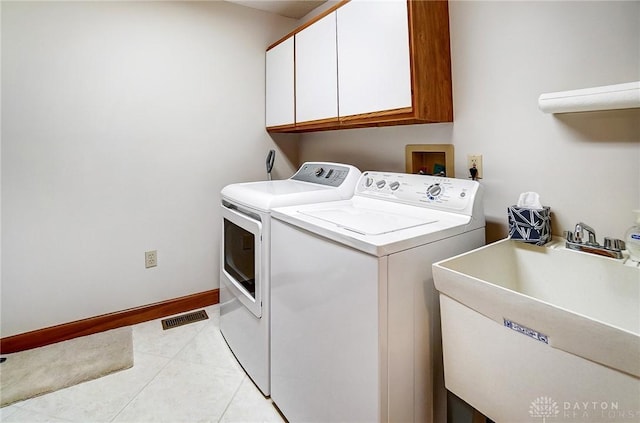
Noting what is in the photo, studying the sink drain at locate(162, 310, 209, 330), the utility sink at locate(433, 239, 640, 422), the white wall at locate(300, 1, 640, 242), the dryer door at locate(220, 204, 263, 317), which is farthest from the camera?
the sink drain at locate(162, 310, 209, 330)

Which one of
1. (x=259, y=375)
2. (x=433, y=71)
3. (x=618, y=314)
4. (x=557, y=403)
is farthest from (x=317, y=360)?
(x=433, y=71)

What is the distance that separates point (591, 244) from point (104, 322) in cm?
260

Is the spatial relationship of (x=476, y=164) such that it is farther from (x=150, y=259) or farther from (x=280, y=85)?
(x=150, y=259)

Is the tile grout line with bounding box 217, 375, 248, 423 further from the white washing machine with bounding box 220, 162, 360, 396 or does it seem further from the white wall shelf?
the white wall shelf

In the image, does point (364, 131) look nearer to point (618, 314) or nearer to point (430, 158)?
point (430, 158)

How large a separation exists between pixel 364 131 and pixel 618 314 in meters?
1.56

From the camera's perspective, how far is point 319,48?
1.95 m

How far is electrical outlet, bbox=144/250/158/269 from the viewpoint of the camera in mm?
2242

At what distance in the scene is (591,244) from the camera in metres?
1.09

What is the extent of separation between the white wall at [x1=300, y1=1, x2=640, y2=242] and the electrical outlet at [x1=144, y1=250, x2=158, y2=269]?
196 centimetres

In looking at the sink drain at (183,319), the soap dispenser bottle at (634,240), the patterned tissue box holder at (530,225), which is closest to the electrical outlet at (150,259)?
the sink drain at (183,319)

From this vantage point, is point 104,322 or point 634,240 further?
point 104,322

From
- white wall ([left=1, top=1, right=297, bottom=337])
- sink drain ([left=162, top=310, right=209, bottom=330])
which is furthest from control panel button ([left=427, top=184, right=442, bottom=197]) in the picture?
Answer: sink drain ([left=162, top=310, right=209, bottom=330])

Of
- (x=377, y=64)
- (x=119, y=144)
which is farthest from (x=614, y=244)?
(x=119, y=144)
